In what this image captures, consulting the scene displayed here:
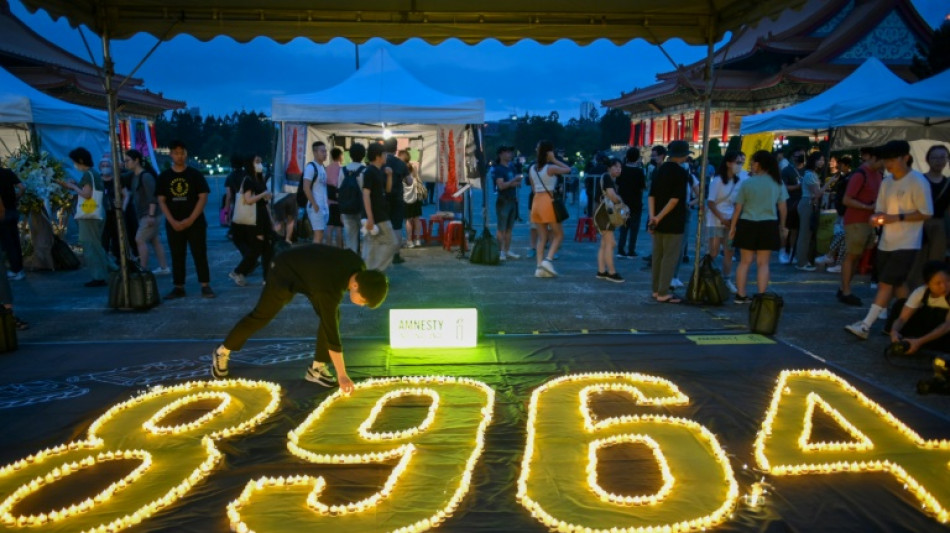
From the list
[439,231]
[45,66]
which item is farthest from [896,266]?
[45,66]

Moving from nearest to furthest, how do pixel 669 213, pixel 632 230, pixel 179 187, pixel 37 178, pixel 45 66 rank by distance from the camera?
pixel 669 213 < pixel 179 187 < pixel 37 178 < pixel 632 230 < pixel 45 66

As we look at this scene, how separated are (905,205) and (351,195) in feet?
19.4

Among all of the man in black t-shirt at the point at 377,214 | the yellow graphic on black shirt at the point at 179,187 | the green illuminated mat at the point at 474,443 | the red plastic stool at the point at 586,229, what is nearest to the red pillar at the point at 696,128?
the red plastic stool at the point at 586,229

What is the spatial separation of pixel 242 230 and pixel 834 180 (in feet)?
29.6

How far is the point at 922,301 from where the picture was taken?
5238 millimetres

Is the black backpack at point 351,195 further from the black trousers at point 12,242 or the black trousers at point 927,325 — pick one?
the black trousers at point 927,325

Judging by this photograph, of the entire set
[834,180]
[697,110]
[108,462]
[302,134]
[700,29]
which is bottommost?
[108,462]

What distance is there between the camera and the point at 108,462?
145 inches

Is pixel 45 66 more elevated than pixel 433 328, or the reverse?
pixel 45 66

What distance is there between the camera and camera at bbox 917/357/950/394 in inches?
183

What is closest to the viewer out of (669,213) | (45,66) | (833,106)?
(669,213)

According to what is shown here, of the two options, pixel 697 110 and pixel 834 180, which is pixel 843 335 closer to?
A: pixel 834 180

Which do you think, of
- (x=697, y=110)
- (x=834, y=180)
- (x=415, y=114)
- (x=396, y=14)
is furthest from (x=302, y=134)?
(x=697, y=110)

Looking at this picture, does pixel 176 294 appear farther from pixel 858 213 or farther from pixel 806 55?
pixel 806 55
